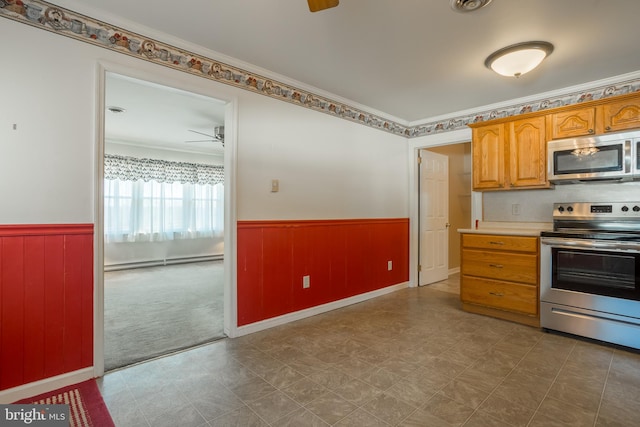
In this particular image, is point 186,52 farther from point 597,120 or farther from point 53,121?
point 597,120

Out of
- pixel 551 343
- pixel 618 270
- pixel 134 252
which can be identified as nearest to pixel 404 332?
pixel 551 343

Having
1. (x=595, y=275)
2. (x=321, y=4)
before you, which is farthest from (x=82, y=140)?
(x=595, y=275)

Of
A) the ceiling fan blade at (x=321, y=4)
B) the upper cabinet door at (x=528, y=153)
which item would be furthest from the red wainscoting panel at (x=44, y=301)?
the upper cabinet door at (x=528, y=153)

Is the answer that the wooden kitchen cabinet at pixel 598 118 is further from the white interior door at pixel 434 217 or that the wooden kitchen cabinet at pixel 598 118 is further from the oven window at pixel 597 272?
the white interior door at pixel 434 217

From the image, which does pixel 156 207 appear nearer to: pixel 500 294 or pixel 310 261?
pixel 310 261

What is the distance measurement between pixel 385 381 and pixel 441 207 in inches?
137

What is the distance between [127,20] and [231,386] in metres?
2.58

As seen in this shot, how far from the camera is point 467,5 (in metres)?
1.97

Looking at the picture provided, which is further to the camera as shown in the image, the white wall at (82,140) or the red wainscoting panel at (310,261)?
the red wainscoting panel at (310,261)

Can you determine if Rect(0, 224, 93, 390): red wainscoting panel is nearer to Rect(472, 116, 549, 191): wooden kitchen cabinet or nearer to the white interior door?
Rect(472, 116, 549, 191): wooden kitchen cabinet

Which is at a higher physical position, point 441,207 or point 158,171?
point 158,171

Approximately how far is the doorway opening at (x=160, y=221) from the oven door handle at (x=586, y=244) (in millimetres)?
3167

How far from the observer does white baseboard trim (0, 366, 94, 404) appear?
181 cm

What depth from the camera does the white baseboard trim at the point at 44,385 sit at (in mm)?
1807
